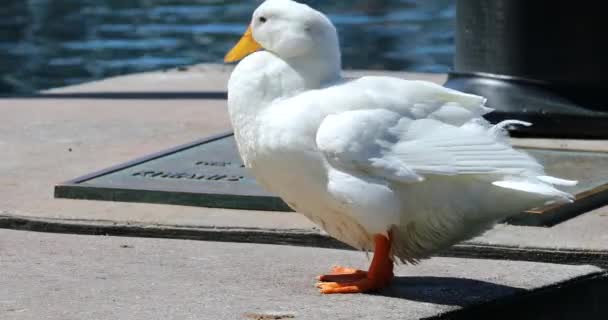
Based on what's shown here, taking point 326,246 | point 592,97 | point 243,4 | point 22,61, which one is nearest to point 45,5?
point 243,4

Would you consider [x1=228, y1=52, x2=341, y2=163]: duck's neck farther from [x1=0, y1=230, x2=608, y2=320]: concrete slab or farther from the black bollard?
the black bollard

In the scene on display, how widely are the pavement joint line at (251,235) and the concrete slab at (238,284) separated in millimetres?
88

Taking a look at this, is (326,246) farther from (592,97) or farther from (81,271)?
(592,97)

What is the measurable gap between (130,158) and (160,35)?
8526 mm

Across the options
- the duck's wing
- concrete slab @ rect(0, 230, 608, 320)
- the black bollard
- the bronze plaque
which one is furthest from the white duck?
the black bollard

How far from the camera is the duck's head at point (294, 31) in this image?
14.6 feet

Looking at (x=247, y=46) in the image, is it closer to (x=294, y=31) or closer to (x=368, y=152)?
(x=294, y=31)

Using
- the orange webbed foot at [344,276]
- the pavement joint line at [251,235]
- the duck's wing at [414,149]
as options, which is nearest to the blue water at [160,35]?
the pavement joint line at [251,235]

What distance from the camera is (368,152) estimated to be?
13.9ft

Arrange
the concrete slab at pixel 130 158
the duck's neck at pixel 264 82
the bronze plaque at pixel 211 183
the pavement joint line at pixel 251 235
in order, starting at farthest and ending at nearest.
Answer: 1. the bronze plaque at pixel 211 183
2. the concrete slab at pixel 130 158
3. the pavement joint line at pixel 251 235
4. the duck's neck at pixel 264 82

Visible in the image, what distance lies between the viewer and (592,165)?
640cm

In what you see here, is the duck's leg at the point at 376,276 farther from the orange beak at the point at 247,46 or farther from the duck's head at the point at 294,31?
the orange beak at the point at 247,46

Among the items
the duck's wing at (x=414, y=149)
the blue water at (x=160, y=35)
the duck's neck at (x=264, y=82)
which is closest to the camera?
the duck's wing at (x=414, y=149)

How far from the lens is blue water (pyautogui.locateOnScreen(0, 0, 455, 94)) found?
42.1ft
